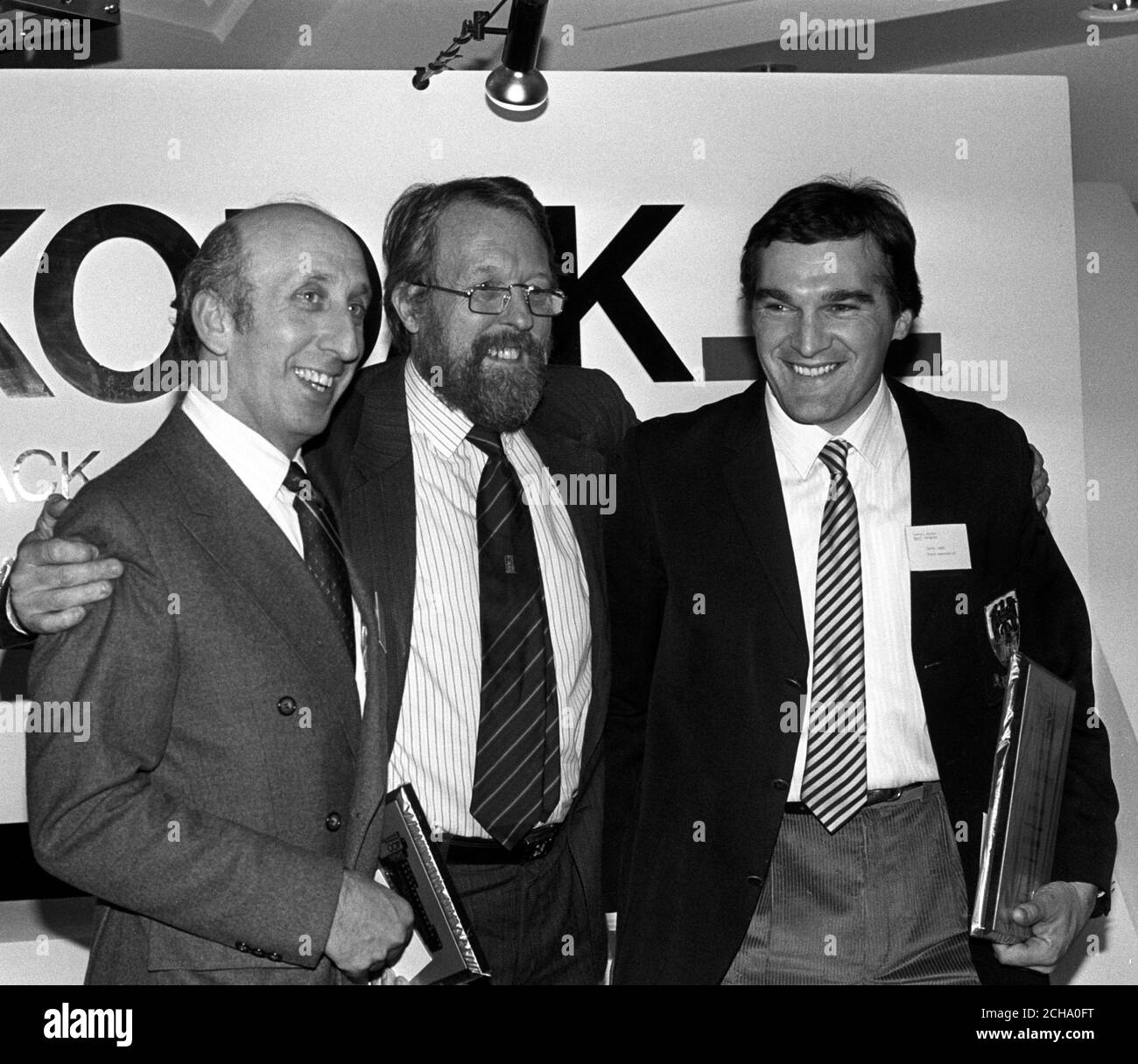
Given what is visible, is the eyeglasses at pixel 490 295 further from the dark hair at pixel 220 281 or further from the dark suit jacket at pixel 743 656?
the dark hair at pixel 220 281

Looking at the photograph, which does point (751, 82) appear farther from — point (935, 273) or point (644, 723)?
point (644, 723)

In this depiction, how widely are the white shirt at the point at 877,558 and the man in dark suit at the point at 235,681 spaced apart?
881mm

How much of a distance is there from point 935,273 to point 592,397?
5.43 feet

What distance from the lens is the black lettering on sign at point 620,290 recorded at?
179 inches

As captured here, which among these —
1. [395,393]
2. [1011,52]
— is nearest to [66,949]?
[395,393]

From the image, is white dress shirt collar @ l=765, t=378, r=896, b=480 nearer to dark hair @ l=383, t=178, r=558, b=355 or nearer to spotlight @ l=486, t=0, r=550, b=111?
dark hair @ l=383, t=178, r=558, b=355

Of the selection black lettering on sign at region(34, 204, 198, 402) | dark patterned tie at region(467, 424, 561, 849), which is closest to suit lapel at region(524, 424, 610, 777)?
dark patterned tie at region(467, 424, 561, 849)

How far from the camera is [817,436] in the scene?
9.61 ft

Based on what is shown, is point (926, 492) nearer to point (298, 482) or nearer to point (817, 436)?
point (817, 436)

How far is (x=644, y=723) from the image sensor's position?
304 centimetres

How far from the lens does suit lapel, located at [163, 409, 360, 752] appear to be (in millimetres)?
2354

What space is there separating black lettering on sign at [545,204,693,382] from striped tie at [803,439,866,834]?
5.71ft

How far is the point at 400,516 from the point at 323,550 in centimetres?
42

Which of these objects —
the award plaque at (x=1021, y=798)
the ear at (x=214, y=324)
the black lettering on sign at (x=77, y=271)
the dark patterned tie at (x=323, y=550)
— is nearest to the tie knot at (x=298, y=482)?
the dark patterned tie at (x=323, y=550)
